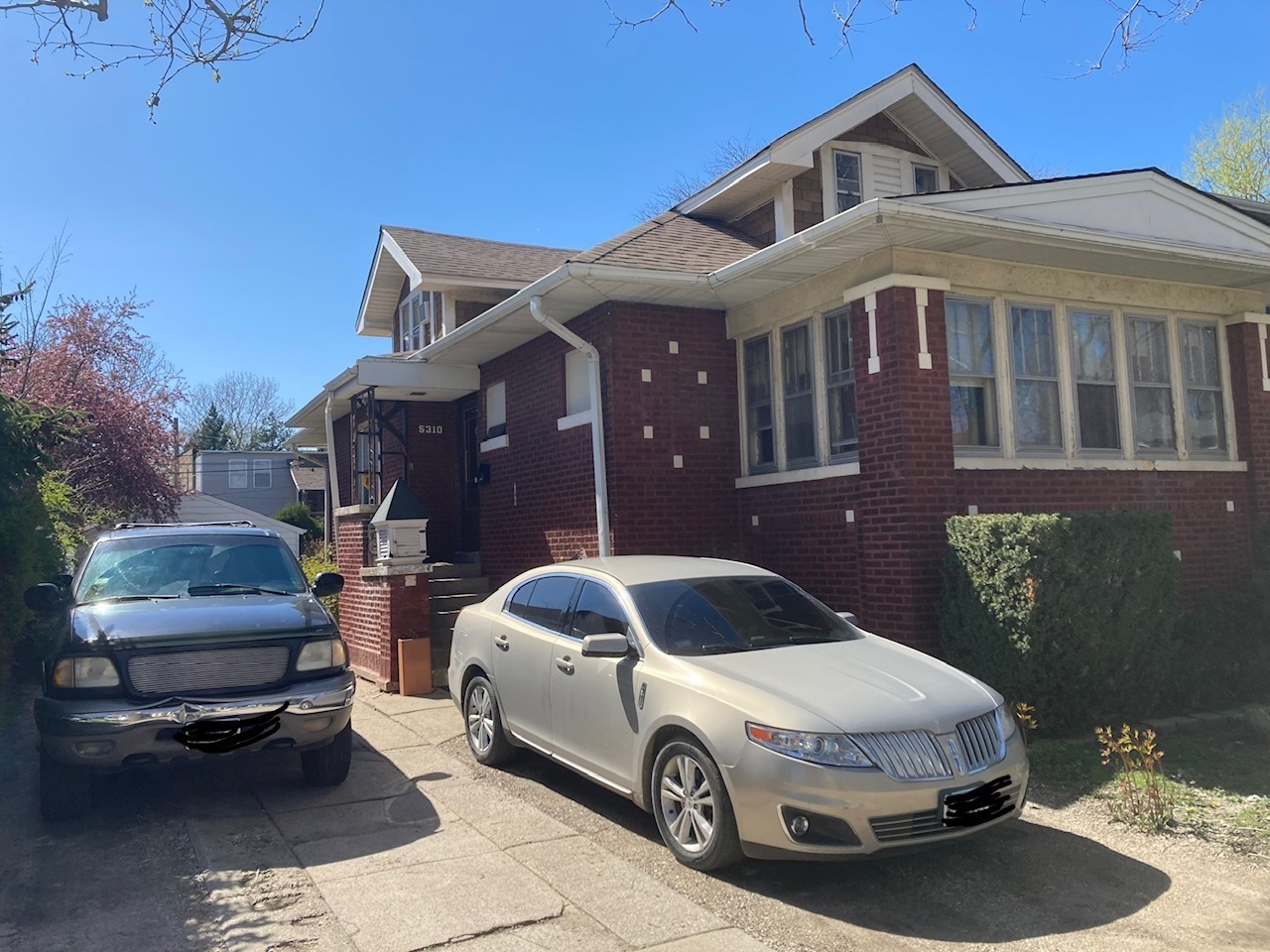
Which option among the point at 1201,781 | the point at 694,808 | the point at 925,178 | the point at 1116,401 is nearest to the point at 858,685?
the point at 694,808

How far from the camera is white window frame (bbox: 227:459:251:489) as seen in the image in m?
48.0

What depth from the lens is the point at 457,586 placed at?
1211cm

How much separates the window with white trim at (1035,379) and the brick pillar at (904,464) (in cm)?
117

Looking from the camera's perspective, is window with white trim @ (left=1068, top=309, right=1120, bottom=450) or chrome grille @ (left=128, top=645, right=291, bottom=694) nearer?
chrome grille @ (left=128, top=645, right=291, bottom=694)

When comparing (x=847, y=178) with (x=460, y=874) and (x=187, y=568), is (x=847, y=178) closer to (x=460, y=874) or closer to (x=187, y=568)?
(x=187, y=568)

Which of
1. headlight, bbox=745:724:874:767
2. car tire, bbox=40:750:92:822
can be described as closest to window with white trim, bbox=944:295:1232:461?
headlight, bbox=745:724:874:767

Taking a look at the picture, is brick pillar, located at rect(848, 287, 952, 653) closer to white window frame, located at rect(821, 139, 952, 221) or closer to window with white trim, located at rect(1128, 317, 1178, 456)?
window with white trim, located at rect(1128, 317, 1178, 456)

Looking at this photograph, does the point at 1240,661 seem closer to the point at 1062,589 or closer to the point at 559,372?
the point at 1062,589

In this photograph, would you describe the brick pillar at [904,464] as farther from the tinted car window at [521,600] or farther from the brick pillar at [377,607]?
the brick pillar at [377,607]

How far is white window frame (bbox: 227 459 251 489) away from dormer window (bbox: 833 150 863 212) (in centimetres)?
4259

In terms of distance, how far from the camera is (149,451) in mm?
20109

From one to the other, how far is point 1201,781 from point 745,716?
3754 mm

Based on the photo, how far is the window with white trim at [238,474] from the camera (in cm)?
4803

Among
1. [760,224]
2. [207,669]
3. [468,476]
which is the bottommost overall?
[207,669]
